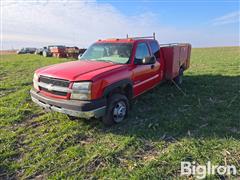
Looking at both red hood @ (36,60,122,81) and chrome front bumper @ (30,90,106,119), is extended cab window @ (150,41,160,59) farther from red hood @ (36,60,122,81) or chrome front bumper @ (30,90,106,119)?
chrome front bumper @ (30,90,106,119)

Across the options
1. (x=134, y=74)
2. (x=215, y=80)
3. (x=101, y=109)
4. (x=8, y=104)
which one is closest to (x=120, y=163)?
(x=101, y=109)

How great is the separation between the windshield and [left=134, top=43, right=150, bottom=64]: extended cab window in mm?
206

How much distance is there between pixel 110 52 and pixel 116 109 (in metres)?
1.69

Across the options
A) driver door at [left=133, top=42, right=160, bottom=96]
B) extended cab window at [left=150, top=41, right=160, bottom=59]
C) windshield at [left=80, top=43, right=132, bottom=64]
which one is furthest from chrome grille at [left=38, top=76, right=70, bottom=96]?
extended cab window at [left=150, top=41, right=160, bottom=59]

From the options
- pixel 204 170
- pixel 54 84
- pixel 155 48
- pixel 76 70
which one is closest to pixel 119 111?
pixel 76 70

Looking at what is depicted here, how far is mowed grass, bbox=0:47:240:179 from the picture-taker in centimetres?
331

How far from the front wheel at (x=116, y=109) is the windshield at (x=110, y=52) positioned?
944 mm

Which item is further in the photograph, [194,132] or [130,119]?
[130,119]

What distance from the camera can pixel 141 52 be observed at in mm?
5676

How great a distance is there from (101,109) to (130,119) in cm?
112

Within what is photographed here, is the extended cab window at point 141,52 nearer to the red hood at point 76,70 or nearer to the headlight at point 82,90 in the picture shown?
the red hood at point 76,70

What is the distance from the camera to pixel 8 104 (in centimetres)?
617

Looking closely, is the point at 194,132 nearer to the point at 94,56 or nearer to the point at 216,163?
the point at 216,163

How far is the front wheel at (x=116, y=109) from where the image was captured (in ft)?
Result: 14.6
